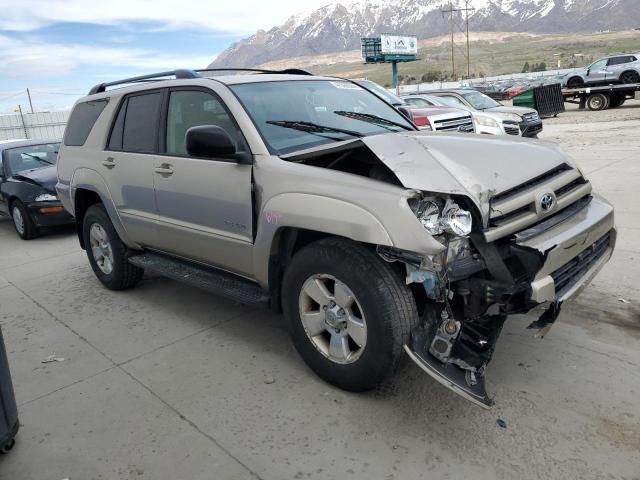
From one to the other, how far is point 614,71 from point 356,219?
89.5ft

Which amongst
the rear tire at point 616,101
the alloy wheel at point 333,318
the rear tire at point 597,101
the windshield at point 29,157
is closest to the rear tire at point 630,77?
the rear tire at point 616,101

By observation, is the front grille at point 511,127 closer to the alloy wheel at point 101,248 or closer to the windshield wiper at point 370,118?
the windshield wiper at point 370,118

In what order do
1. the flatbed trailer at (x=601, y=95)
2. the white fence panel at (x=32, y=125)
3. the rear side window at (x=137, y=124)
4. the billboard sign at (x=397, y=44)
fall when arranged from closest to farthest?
the rear side window at (x=137, y=124) → the flatbed trailer at (x=601, y=95) → the white fence panel at (x=32, y=125) → the billboard sign at (x=397, y=44)

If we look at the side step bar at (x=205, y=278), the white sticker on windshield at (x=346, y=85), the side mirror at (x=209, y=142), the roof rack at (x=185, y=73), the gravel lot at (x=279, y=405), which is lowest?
the gravel lot at (x=279, y=405)

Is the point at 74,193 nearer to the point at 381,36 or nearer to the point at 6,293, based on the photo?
the point at 6,293

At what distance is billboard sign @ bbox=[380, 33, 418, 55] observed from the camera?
210 feet

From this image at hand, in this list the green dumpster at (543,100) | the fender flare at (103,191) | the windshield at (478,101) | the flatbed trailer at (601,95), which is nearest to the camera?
the fender flare at (103,191)

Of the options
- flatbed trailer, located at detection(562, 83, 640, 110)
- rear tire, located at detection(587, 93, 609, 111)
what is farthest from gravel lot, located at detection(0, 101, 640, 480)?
rear tire, located at detection(587, 93, 609, 111)

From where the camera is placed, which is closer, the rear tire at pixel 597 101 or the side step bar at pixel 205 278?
the side step bar at pixel 205 278

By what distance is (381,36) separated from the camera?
2506 inches

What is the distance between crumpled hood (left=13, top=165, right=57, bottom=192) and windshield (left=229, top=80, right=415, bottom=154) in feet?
18.5

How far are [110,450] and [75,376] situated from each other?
40.1 inches

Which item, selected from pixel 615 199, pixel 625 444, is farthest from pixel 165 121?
pixel 615 199

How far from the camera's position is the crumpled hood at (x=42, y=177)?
27.5ft
